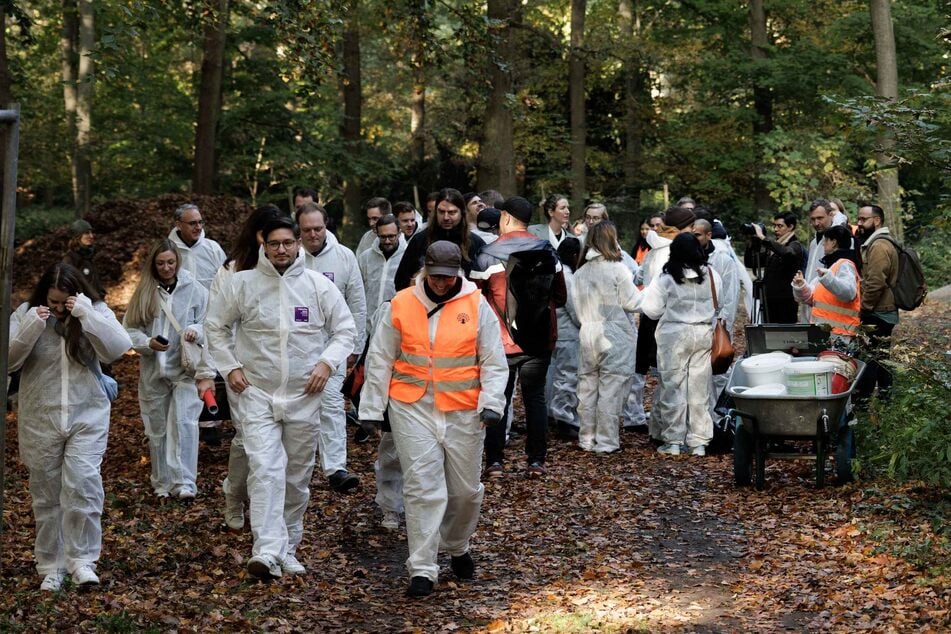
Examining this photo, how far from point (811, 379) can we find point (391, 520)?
11.4 ft

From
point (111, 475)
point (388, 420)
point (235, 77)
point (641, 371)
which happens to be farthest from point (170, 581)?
point (235, 77)

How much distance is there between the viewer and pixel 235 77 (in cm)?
2645

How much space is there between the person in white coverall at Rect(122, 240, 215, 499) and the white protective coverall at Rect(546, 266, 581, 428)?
4077 mm

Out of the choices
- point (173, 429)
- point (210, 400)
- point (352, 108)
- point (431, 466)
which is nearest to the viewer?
point (431, 466)

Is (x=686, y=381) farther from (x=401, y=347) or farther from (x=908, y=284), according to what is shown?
(x=401, y=347)

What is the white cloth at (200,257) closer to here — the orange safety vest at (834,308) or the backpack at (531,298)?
the backpack at (531,298)

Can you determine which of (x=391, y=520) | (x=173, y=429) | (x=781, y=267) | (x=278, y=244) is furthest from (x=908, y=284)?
(x=173, y=429)

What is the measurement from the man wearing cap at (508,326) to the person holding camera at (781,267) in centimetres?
397

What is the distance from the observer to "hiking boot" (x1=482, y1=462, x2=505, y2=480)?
33.2 ft

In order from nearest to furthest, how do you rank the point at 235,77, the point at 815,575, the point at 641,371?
1. the point at 815,575
2. the point at 641,371
3. the point at 235,77

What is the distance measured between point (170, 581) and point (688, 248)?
18.1 feet

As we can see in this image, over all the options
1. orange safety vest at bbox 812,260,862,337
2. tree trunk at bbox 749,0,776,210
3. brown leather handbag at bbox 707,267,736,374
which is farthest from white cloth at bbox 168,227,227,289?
tree trunk at bbox 749,0,776,210

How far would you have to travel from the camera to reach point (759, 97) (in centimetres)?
3073

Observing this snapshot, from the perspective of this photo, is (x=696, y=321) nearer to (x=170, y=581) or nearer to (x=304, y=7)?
(x=304, y=7)
